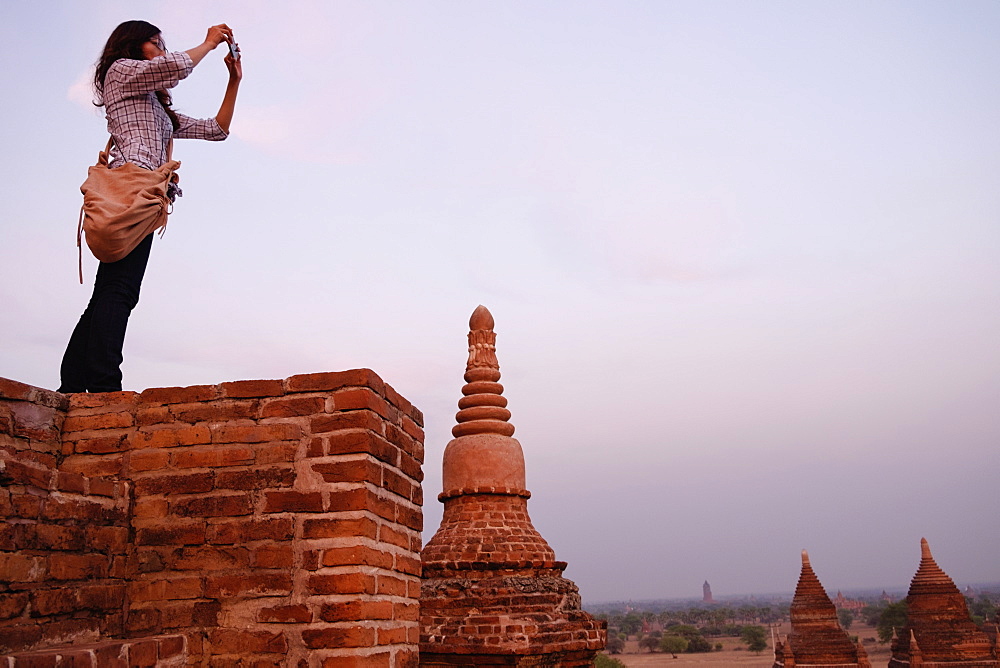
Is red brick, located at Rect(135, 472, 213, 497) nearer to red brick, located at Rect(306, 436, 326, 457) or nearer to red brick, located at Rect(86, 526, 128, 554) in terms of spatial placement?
red brick, located at Rect(86, 526, 128, 554)

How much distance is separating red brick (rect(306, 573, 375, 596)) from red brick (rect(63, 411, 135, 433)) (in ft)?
3.36

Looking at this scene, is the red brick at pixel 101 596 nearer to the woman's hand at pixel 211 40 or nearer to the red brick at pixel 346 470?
the red brick at pixel 346 470

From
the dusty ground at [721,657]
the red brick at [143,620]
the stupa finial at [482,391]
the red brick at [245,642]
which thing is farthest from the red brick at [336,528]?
the dusty ground at [721,657]

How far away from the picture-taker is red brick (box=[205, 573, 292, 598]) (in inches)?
122

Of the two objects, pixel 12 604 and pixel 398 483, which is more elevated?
pixel 398 483

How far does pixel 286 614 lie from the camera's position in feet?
10.1

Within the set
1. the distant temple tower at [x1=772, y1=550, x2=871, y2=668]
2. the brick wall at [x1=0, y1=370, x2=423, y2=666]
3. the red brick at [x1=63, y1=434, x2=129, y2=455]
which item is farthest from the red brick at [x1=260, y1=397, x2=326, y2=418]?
the distant temple tower at [x1=772, y1=550, x2=871, y2=668]

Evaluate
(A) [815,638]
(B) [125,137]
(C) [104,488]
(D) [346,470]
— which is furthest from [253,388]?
(A) [815,638]

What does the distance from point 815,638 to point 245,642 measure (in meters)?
23.1

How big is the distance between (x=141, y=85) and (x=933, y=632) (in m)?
25.2

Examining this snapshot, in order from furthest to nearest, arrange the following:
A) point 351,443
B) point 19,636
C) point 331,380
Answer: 1. point 331,380
2. point 351,443
3. point 19,636

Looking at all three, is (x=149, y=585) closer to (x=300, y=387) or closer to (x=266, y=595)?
(x=266, y=595)

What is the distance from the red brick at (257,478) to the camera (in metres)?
3.25

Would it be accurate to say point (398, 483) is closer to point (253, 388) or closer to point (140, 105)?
point (253, 388)
